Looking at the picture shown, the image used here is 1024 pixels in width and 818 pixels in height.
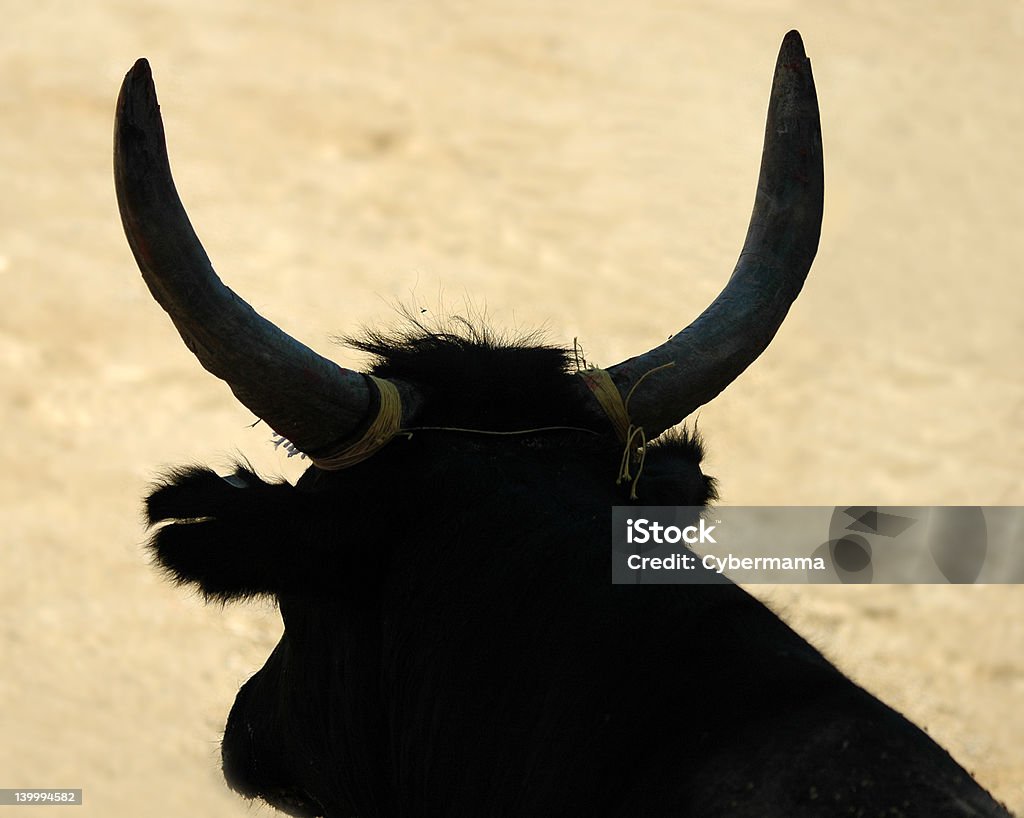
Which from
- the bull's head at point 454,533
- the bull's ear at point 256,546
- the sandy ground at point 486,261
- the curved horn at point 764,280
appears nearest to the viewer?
the bull's head at point 454,533

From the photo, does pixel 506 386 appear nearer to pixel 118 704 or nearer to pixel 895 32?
pixel 118 704

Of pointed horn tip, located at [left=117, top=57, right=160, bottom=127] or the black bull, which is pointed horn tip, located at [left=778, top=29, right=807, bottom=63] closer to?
the black bull

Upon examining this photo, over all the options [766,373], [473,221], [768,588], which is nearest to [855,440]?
[766,373]

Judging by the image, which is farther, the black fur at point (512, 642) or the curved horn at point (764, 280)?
the curved horn at point (764, 280)

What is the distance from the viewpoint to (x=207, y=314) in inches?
100

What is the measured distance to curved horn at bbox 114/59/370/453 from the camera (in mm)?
2406

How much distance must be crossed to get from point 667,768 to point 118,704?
177 inches

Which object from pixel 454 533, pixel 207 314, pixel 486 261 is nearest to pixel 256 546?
pixel 454 533

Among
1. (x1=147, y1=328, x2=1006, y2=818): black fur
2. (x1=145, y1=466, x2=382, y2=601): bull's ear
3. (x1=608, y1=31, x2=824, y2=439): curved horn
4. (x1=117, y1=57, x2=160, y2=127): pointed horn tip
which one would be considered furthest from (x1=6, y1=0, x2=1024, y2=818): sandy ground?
(x1=117, y1=57, x2=160, y2=127): pointed horn tip

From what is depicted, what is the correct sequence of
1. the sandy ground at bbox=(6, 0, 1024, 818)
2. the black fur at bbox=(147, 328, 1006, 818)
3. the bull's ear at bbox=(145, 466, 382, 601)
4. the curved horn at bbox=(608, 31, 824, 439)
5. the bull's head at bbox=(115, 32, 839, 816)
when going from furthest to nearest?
the sandy ground at bbox=(6, 0, 1024, 818) → the curved horn at bbox=(608, 31, 824, 439) → the bull's ear at bbox=(145, 466, 382, 601) → the bull's head at bbox=(115, 32, 839, 816) → the black fur at bbox=(147, 328, 1006, 818)

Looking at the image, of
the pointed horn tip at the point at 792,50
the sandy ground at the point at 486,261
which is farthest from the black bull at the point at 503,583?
the sandy ground at the point at 486,261

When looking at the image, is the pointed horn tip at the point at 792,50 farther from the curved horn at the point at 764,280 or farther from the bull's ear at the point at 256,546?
the bull's ear at the point at 256,546

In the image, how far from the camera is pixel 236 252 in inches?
340

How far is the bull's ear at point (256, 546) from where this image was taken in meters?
2.81
